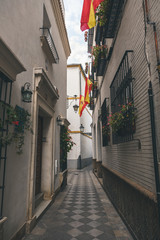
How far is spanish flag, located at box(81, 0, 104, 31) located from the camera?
4.38 m

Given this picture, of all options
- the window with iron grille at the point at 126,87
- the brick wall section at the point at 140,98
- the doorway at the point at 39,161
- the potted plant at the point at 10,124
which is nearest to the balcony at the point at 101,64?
the window with iron grille at the point at 126,87

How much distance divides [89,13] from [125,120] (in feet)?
10.2

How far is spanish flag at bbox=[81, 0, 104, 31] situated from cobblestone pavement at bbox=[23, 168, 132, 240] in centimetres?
502

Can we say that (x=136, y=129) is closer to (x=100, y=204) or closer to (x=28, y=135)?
(x=28, y=135)

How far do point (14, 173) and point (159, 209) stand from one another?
7.94 ft

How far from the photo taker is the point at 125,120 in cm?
347

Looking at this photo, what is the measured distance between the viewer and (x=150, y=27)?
2.58 metres

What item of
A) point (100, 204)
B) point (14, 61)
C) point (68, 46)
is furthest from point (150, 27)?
point (68, 46)

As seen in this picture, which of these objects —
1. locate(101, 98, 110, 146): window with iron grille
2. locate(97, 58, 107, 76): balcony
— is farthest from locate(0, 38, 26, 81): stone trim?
locate(97, 58, 107, 76): balcony

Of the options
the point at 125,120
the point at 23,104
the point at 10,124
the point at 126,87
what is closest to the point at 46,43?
the point at 23,104

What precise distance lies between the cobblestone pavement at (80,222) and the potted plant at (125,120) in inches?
84.7

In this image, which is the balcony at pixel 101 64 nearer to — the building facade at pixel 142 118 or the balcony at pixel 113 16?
the balcony at pixel 113 16

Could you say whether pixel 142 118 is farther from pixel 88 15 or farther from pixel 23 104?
pixel 88 15

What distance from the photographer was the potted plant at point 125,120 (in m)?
3.32
